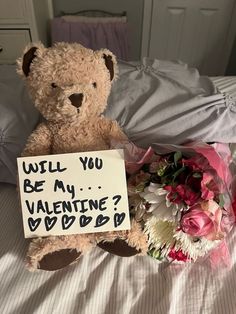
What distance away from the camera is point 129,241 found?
646 millimetres

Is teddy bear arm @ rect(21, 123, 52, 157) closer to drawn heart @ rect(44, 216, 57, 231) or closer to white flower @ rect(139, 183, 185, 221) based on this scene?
drawn heart @ rect(44, 216, 57, 231)

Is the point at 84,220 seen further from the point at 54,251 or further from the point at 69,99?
the point at 69,99

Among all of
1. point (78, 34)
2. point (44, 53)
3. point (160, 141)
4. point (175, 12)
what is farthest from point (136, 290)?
A: point (175, 12)

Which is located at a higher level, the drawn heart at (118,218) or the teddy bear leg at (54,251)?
the drawn heart at (118,218)

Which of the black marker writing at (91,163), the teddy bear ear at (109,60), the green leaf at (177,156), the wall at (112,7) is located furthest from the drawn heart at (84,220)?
the wall at (112,7)

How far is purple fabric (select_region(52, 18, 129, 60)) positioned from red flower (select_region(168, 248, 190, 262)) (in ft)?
4.25

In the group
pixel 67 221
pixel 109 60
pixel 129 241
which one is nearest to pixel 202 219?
pixel 129 241

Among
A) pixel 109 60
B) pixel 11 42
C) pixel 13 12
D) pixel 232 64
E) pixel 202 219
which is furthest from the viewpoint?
pixel 232 64

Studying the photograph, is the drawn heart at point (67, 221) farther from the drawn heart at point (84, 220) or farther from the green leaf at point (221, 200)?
the green leaf at point (221, 200)

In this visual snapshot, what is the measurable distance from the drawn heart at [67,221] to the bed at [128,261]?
0.37ft

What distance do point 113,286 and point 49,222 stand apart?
19cm

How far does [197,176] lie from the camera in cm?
60

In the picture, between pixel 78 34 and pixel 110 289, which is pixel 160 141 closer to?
pixel 110 289

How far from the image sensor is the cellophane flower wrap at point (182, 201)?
1.91 ft
